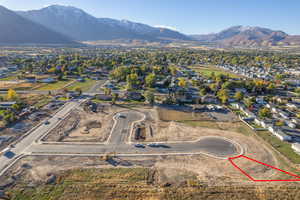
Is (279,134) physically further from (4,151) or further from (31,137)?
(4,151)

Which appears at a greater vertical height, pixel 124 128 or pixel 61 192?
pixel 124 128

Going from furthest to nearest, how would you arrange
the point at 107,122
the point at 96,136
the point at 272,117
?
the point at 272,117 < the point at 107,122 < the point at 96,136

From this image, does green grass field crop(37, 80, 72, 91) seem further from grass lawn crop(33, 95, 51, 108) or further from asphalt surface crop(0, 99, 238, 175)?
asphalt surface crop(0, 99, 238, 175)

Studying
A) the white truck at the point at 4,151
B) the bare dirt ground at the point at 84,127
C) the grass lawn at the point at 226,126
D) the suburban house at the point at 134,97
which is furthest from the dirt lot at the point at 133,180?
the suburban house at the point at 134,97

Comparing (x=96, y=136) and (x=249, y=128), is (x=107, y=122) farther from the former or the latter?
(x=249, y=128)

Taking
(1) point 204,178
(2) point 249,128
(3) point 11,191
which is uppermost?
(2) point 249,128

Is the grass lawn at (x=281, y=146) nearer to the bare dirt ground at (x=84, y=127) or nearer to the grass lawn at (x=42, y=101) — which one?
the bare dirt ground at (x=84, y=127)

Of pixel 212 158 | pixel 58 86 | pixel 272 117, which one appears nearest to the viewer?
pixel 212 158

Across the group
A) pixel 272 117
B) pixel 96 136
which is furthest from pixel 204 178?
pixel 272 117

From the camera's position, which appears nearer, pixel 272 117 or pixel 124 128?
pixel 124 128
